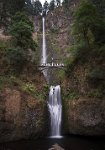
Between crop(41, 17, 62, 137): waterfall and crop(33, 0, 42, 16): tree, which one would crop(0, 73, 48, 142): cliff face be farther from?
crop(33, 0, 42, 16): tree

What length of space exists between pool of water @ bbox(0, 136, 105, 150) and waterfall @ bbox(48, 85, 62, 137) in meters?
1.91

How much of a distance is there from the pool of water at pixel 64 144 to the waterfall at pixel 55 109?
191 cm

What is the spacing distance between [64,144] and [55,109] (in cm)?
715

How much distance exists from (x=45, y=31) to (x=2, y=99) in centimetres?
5390

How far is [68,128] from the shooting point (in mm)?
36781

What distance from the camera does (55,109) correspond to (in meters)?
38.5

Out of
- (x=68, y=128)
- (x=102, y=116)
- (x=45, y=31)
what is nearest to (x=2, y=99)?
(x=68, y=128)

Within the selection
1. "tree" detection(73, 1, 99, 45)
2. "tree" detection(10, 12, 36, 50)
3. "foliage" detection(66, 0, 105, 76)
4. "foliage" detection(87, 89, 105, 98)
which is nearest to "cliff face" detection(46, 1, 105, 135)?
"foliage" detection(87, 89, 105, 98)

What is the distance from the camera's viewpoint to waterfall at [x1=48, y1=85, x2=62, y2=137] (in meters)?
37.2

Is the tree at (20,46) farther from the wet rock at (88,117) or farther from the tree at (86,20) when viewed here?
the wet rock at (88,117)

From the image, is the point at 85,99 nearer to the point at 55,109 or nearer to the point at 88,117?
the point at 88,117

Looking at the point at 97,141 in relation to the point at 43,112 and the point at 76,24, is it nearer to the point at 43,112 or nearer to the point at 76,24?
the point at 43,112

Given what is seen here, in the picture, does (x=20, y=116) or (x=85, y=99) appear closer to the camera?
(x=20, y=116)

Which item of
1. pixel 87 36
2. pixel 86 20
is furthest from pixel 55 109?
pixel 86 20
